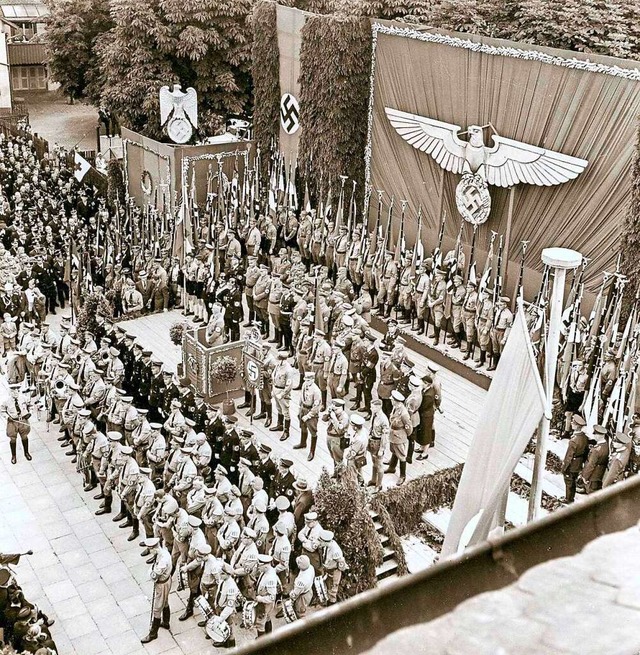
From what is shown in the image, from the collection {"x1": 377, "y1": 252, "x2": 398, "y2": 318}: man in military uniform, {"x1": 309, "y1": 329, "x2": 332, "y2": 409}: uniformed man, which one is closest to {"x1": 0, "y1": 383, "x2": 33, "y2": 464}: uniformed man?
{"x1": 309, "y1": 329, "x2": 332, "y2": 409}: uniformed man

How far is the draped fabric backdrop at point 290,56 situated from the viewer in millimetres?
21156

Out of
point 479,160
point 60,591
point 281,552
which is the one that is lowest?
point 60,591

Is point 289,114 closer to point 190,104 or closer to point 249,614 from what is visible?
point 190,104

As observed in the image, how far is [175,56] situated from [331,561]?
19.4 m

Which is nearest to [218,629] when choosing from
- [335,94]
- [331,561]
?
[331,561]

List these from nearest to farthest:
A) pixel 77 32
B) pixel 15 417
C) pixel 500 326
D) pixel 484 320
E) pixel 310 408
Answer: pixel 310 408, pixel 15 417, pixel 500 326, pixel 484 320, pixel 77 32

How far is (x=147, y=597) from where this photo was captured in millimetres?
10273

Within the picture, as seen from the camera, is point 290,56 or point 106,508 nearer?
point 106,508

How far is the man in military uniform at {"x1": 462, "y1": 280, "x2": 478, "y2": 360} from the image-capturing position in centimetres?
1456

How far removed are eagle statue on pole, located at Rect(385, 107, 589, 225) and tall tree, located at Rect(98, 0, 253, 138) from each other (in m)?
8.88

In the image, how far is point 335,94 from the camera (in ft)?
64.3

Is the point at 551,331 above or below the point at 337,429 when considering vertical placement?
above

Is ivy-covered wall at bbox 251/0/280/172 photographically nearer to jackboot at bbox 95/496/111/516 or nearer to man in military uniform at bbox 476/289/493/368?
man in military uniform at bbox 476/289/493/368

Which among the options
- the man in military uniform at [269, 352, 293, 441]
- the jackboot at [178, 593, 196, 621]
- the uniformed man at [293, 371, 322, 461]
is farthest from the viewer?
the man in military uniform at [269, 352, 293, 441]
